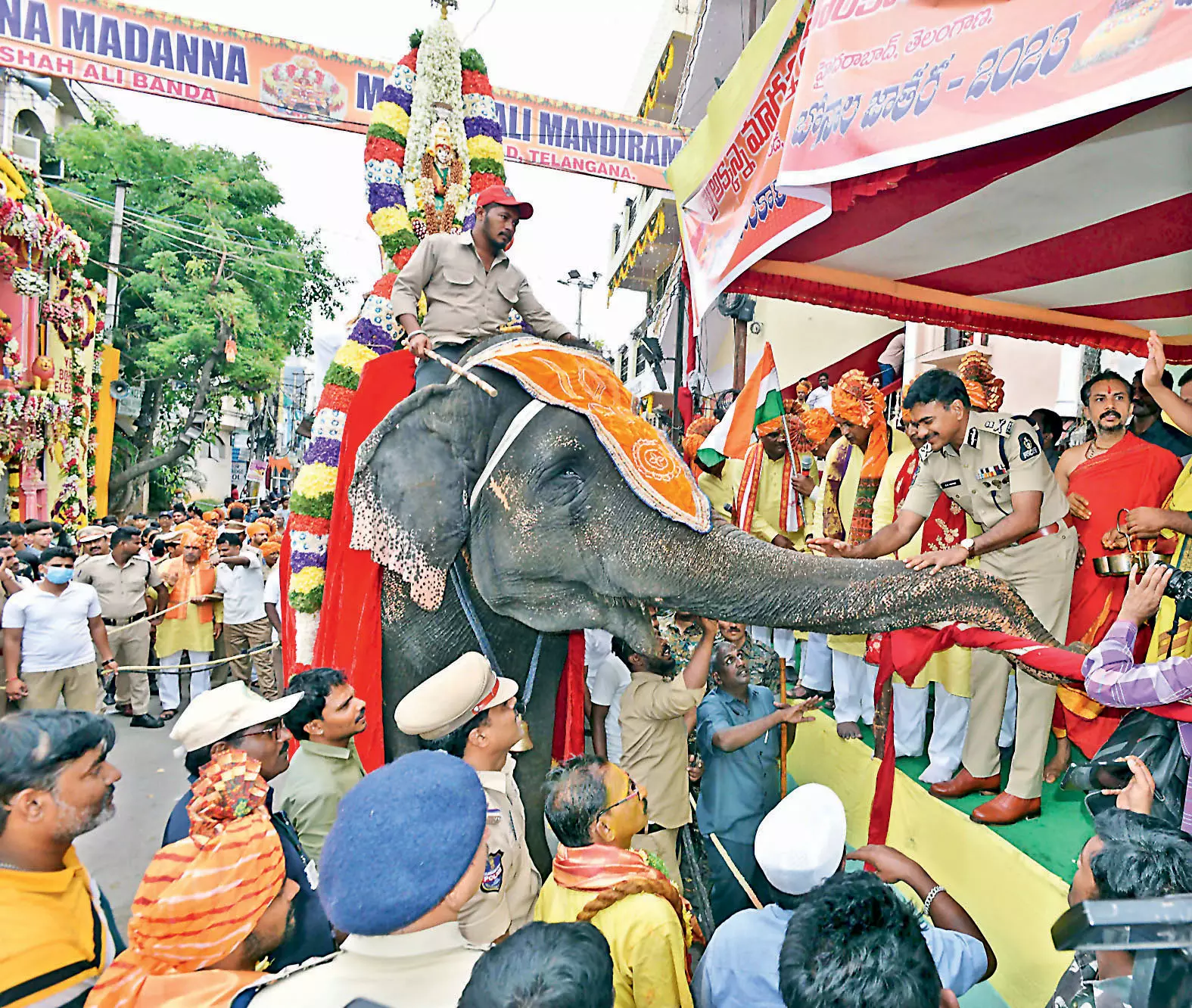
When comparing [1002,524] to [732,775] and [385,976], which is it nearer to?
[732,775]

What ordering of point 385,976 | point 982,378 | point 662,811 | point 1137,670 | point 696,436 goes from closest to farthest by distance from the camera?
point 385,976
point 1137,670
point 662,811
point 982,378
point 696,436

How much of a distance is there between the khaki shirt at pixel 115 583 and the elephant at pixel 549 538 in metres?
5.85

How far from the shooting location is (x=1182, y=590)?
2.22 metres

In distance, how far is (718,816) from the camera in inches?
143

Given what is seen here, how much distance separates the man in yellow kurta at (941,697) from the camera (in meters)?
3.76

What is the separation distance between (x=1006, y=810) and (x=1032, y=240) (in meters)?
2.37

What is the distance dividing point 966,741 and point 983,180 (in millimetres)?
2364

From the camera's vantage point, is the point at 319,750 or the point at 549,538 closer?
the point at 549,538

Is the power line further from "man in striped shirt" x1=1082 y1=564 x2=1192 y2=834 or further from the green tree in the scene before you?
"man in striped shirt" x1=1082 y1=564 x2=1192 y2=834

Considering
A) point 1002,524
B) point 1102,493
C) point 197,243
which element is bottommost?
point 1002,524

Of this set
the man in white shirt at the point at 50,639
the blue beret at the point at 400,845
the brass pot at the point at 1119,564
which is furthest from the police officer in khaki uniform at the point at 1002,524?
the man in white shirt at the point at 50,639

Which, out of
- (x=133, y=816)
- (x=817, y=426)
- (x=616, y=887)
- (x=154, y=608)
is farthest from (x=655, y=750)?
(x=154, y=608)

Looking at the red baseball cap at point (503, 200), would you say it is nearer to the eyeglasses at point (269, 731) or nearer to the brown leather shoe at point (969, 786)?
the eyeglasses at point (269, 731)

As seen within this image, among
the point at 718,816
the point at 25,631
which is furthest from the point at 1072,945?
the point at 25,631
